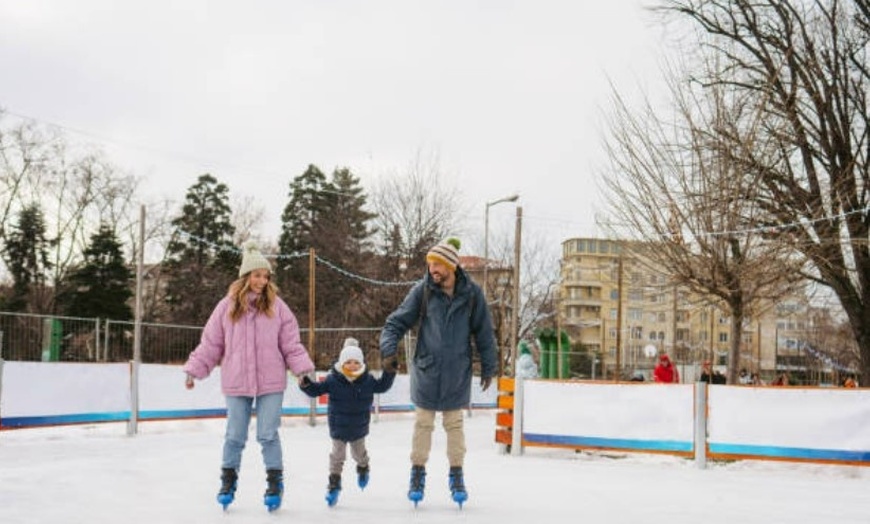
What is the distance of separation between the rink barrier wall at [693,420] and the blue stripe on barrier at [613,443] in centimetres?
1

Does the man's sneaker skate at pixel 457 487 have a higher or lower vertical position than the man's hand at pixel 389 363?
lower

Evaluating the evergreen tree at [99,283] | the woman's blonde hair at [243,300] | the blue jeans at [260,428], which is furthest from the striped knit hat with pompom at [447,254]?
the evergreen tree at [99,283]

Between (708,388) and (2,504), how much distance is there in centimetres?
725

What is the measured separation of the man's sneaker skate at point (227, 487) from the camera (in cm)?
545

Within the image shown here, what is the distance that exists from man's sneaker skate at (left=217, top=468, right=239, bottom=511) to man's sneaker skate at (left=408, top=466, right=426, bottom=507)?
1.09m

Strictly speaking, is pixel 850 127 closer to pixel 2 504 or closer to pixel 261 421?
pixel 261 421

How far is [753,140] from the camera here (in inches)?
579

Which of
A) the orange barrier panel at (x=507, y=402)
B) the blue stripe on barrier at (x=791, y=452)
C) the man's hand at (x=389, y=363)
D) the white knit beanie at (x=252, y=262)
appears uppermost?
the white knit beanie at (x=252, y=262)

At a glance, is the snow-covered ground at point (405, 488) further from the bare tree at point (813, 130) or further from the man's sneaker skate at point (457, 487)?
the bare tree at point (813, 130)

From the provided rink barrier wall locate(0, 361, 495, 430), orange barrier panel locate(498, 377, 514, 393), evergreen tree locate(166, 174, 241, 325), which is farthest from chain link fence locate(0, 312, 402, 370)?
evergreen tree locate(166, 174, 241, 325)

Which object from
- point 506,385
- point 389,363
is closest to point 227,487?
point 389,363

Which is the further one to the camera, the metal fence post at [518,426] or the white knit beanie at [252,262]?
the metal fence post at [518,426]

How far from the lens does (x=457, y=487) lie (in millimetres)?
5809

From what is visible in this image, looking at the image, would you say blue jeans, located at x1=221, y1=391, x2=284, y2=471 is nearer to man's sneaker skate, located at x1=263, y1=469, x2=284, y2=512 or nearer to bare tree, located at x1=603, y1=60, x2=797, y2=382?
man's sneaker skate, located at x1=263, y1=469, x2=284, y2=512
